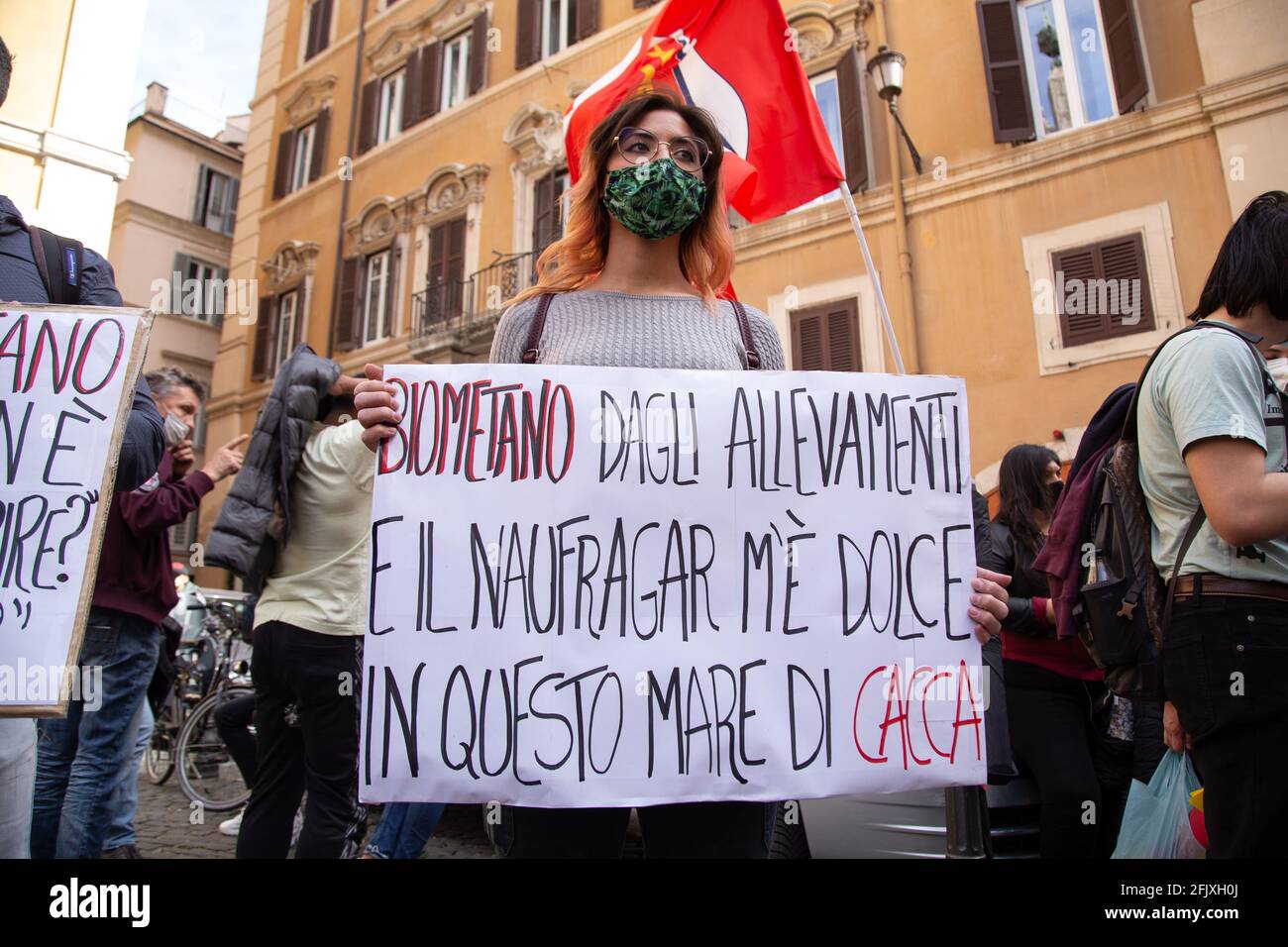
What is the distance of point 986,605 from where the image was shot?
5.47 feet

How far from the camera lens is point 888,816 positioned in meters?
3.30

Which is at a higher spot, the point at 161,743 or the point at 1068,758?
the point at 1068,758

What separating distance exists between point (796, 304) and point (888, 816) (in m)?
8.95

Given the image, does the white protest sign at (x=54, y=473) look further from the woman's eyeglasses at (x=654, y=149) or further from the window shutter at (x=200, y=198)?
the window shutter at (x=200, y=198)

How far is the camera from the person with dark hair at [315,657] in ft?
8.93

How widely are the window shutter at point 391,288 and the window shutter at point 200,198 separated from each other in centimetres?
877

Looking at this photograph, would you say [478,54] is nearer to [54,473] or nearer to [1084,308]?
[1084,308]

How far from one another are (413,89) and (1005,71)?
11.4m

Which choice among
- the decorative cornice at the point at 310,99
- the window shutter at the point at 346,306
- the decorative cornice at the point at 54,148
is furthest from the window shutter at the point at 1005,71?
the decorative cornice at the point at 310,99

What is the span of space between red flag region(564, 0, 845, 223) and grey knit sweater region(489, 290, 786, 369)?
3610mm

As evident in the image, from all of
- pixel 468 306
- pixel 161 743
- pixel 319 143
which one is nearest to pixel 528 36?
pixel 468 306

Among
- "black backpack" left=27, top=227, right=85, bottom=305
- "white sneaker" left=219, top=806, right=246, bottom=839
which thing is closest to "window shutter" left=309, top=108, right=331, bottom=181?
"white sneaker" left=219, top=806, right=246, bottom=839
